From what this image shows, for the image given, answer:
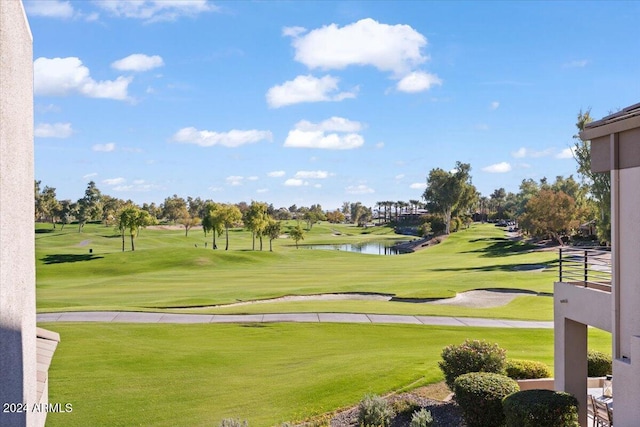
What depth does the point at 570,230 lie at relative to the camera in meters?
77.7

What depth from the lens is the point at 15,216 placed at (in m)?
6.09

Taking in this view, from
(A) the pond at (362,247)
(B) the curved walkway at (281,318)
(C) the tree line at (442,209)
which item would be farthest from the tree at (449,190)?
(B) the curved walkway at (281,318)

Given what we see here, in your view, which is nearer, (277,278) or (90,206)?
(277,278)

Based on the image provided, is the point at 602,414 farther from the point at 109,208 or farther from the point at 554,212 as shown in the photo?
the point at 109,208

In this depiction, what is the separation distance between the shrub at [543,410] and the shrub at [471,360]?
107 inches

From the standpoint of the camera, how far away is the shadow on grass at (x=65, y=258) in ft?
213

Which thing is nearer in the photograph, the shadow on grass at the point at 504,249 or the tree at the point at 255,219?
the shadow on grass at the point at 504,249

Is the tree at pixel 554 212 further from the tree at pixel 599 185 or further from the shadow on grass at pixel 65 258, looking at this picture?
the shadow on grass at pixel 65 258

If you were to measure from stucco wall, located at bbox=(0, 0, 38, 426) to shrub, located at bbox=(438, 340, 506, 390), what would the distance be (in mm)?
10397

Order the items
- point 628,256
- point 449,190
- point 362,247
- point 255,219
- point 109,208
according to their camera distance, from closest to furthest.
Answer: point 628,256 < point 255,219 < point 449,190 < point 362,247 < point 109,208

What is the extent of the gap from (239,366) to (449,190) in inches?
3483

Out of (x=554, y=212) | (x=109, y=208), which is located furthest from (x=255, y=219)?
→ (x=109, y=208)

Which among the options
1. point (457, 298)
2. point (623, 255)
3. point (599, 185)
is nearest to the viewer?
point (623, 255)

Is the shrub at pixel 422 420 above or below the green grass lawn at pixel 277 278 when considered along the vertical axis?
above
